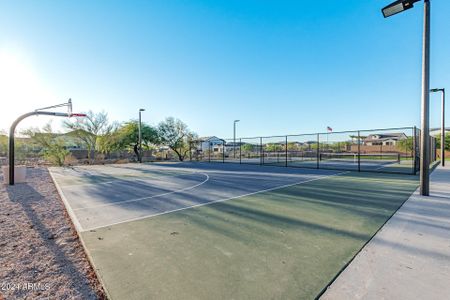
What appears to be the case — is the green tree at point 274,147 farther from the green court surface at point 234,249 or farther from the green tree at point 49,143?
the green court surface at point 234,249

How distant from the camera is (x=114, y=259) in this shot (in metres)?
2.51

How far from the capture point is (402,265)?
7.56 ft

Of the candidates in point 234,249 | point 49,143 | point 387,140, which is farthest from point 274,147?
point 387,140

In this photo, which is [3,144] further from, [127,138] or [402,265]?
[402,265]

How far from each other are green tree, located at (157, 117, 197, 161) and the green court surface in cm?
2233

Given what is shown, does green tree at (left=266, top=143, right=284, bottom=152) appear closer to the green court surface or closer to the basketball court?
the basketball court

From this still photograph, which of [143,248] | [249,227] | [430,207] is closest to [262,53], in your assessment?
[430,207]

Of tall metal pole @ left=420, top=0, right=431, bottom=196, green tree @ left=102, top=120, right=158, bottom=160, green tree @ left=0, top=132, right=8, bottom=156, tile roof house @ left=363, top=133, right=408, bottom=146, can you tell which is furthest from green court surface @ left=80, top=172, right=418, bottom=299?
tile roof house @ left=363, top=133, right=408, bottom=146

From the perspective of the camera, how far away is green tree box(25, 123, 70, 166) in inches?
702

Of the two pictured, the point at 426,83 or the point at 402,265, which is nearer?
the point at 402,265

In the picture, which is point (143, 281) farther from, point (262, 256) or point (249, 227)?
point (249, 227)

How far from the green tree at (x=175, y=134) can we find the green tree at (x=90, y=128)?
622cm

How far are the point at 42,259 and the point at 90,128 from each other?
21808 mm

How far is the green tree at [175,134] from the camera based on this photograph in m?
26.4
